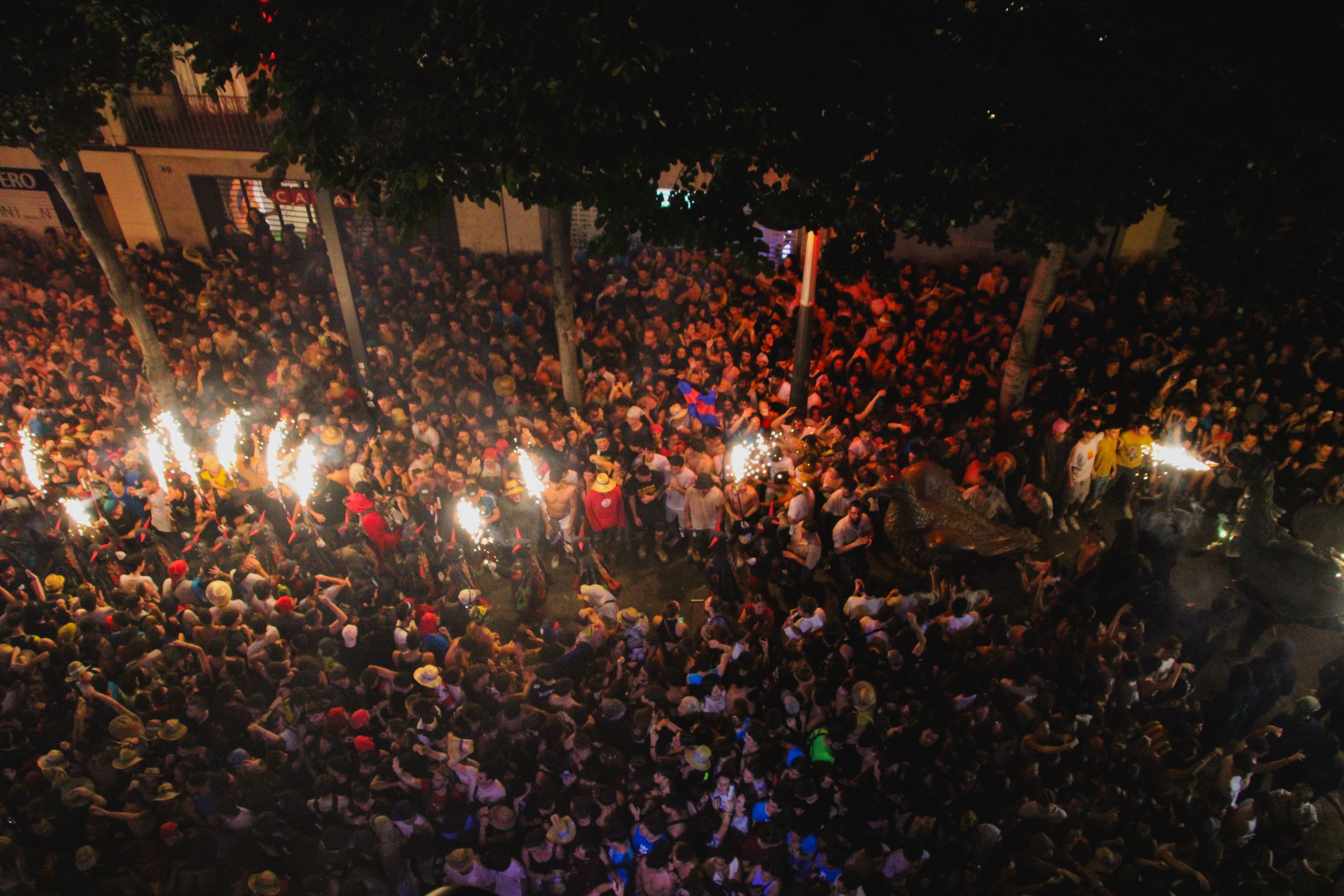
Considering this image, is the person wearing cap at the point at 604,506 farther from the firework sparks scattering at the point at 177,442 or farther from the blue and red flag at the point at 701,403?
the firework sparks scattering at the point at 177,442

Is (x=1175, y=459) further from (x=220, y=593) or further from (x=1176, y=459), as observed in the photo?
(x=220, y=593)

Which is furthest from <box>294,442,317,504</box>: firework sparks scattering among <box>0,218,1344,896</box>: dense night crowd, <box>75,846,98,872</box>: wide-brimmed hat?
<box>75,846,98,872</box>: wide-brimmed hat

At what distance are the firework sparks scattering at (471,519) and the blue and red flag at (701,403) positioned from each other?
10.4 ft

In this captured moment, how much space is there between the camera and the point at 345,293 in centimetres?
1157

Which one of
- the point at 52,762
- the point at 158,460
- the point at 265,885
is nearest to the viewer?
the point at 265,885

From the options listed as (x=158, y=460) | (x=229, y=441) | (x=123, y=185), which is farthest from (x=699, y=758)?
(x=123, y=185)

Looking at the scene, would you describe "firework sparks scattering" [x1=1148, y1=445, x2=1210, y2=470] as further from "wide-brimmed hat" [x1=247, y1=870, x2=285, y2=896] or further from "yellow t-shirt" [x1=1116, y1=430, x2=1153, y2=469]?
"wide-brimmed hat" [x1=247, y1=870, x2=285, y2=896]

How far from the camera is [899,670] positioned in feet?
19.6

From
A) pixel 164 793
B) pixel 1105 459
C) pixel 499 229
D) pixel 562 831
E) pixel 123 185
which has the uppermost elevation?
pixel 123 185

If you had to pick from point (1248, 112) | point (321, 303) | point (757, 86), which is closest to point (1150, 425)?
point (1248, 112)

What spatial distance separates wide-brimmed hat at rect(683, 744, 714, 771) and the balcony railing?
660 inches

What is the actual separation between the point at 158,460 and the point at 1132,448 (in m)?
12.6

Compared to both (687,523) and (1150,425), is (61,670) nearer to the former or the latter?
(687,523)

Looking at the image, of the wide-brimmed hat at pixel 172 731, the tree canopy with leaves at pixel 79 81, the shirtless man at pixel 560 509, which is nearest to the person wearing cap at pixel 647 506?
the shirtless man at pixel 560 509
